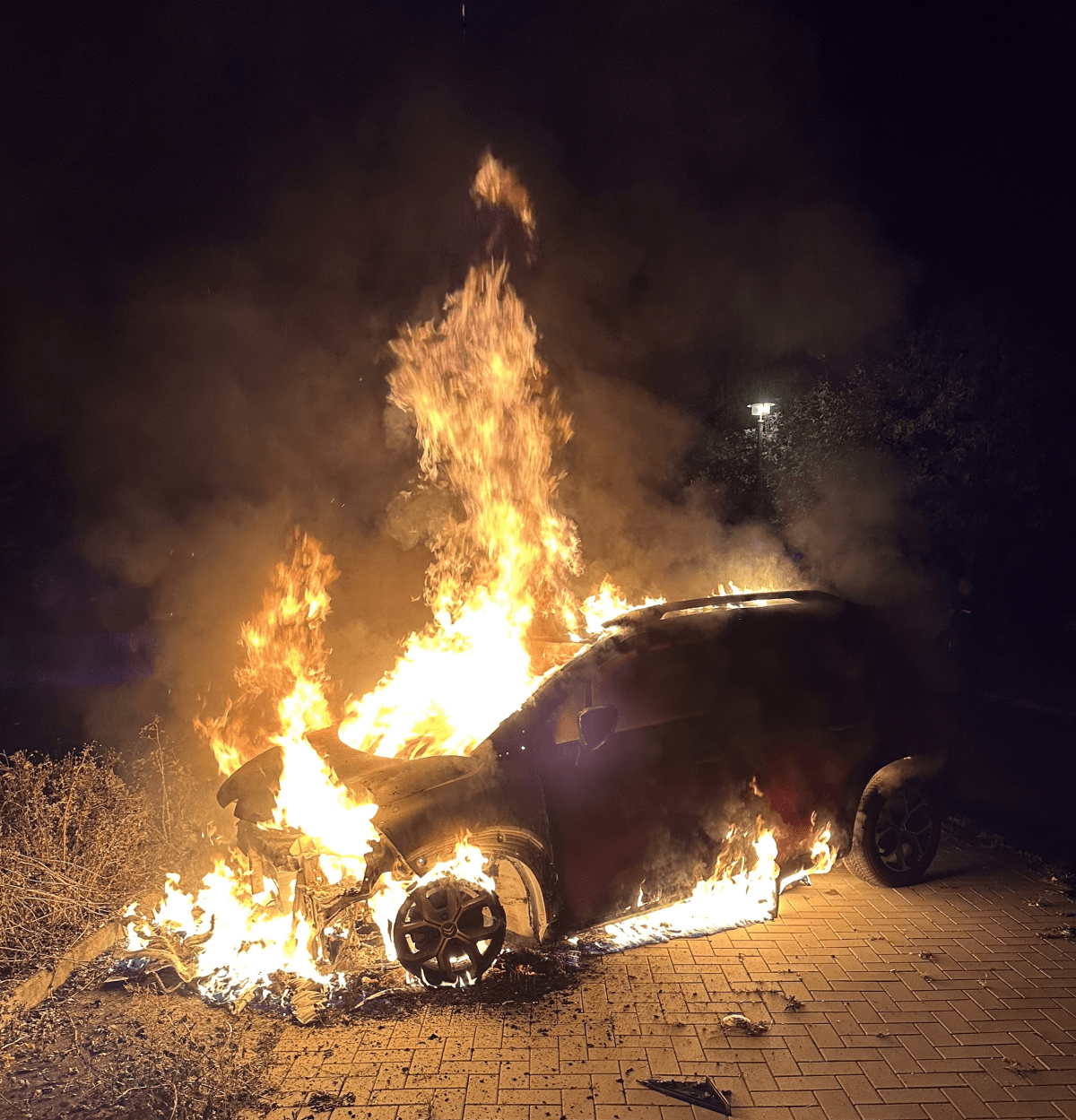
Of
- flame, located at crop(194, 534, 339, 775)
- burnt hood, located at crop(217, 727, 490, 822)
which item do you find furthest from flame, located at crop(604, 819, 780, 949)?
flame, located at crop(194, 534, 339, 775)

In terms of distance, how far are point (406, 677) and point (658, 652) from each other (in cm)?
224

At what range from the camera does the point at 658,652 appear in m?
5.45

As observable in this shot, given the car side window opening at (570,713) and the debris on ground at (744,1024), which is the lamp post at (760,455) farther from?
the debris on ground at (744,1024)

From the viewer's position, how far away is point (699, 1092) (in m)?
3.94

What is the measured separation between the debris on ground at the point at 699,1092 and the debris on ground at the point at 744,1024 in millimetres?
500

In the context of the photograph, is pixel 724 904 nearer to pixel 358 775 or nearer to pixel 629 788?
pixel 629 788

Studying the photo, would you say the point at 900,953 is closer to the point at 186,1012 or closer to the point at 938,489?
the point at 186,1012

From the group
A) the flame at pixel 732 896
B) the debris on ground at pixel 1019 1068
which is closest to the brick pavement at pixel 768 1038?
the debris on ground at pixel 1019 1068

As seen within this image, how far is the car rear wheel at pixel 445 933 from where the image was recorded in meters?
4.80

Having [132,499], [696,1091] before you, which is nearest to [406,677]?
[696,1091]

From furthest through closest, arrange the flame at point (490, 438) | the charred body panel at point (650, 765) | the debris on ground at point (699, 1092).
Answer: the flame at point (490, 438), the charred body panel at point (650, 765), the debris on ground at point (699, 1092)

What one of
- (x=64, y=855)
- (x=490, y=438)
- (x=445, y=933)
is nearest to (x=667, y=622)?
(x=445, y=933)

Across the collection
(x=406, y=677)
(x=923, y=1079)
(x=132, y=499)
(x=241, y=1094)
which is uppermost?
(x=132, y=499)

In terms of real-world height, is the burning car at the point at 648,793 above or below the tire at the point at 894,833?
above
